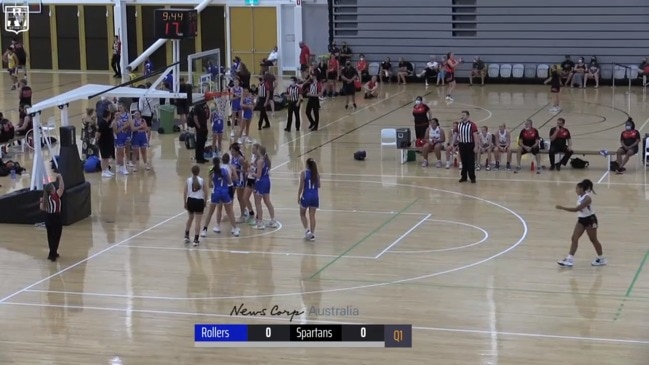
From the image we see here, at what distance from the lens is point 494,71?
45844mm

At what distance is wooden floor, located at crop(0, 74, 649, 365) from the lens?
15.6 meters

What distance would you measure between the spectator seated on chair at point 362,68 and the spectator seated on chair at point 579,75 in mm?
8242

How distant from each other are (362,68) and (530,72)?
6.69 metres

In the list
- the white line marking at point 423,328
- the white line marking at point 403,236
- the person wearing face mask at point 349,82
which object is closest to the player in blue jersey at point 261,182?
the white line marking at point 403,236

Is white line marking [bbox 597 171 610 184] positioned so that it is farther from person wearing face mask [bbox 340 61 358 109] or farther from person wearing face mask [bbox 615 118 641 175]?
person wearing face mask [bbox 340 61 358 109]

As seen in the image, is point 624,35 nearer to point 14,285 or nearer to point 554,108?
point 554,108

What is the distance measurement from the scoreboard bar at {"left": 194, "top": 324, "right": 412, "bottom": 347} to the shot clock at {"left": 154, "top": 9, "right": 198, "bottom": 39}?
20.5m

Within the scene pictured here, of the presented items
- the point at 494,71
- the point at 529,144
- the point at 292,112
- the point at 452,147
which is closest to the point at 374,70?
the point at 494,71

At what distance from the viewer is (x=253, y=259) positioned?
20.2m

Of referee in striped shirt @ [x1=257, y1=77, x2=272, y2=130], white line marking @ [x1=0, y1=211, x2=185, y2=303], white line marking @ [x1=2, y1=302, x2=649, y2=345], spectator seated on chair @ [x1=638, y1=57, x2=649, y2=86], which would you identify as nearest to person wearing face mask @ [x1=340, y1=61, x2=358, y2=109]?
referee in striped shirt @ [x1=257, y1=77, x2=272, y2=130]

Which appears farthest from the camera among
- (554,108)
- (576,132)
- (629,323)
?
(554,108)

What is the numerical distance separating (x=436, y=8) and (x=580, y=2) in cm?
581

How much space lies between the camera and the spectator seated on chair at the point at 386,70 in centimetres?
4591

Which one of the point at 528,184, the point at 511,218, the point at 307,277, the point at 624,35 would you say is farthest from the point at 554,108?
the point at 307,277
